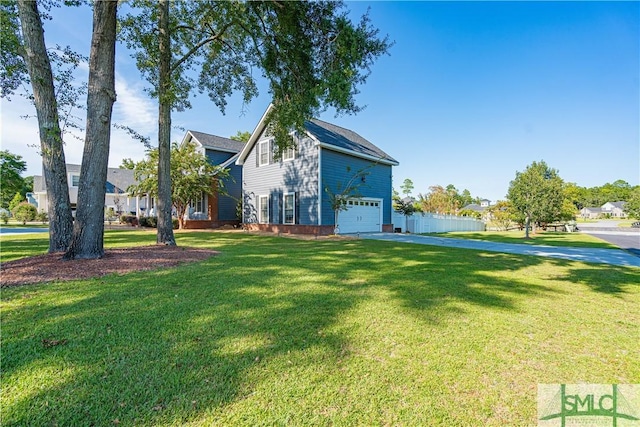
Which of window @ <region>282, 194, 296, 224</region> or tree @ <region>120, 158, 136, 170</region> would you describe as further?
tree @ <region>120, 158, 136, 170</region>

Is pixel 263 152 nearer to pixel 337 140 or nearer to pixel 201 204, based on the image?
pixel 337 140

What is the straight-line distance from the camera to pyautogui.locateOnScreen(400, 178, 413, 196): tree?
5547cm

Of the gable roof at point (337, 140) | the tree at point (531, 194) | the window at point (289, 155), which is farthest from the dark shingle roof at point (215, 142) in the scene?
the tree at point (531, 194)

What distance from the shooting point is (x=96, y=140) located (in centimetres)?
669

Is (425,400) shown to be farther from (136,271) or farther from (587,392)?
(136,271)

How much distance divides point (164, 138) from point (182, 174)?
9.07 meters

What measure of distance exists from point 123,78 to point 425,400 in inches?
601

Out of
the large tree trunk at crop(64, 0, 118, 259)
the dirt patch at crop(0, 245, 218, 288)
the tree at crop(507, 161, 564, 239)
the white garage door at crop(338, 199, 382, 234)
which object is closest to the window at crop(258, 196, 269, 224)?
the white garage door at crop(338, 199, 382, 234)

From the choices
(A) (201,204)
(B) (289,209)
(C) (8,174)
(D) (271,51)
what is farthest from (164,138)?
(C) (8,174)

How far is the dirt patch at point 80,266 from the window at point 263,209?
10387mm

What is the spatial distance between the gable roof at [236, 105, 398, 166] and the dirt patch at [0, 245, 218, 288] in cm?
983

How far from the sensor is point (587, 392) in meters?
2.25

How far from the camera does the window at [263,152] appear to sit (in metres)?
18.2

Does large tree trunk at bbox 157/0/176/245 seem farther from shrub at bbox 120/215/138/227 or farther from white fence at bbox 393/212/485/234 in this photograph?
shrub at bbox 120/215/138/227
